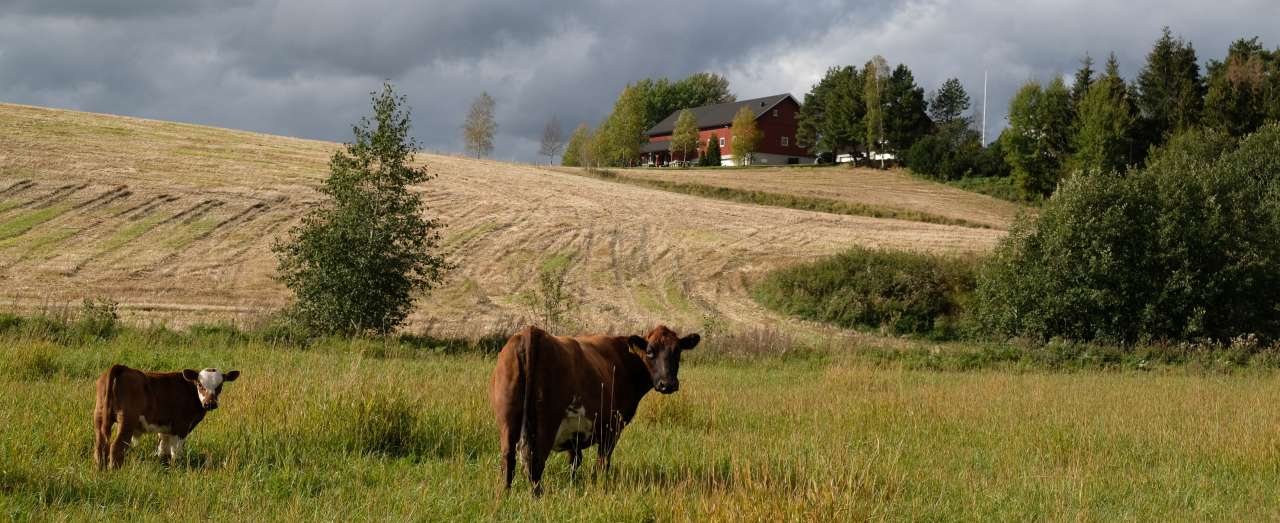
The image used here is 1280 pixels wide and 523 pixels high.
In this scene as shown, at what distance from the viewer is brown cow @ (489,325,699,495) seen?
7.49 m

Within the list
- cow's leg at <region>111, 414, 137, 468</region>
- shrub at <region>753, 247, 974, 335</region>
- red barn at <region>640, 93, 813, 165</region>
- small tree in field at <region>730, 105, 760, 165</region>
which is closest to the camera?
cow's leg at <region>111, 414, 137, 468</region>

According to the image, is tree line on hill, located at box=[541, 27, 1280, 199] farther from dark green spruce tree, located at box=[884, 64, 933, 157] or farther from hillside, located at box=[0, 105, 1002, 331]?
hillside, located at box=[0, 105, 1002, 331]

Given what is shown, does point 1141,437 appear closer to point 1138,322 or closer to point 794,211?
point 1138,322

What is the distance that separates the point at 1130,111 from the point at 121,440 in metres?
85.1

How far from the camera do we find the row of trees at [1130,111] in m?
67.9

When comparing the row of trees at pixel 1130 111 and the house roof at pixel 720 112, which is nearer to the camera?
the row of trees at pixel 1130 111

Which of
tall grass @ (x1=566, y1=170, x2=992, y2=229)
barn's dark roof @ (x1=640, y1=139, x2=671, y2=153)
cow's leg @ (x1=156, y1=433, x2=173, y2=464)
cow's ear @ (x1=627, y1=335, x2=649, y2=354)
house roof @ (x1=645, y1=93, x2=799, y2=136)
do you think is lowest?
cow's leg @ (x1=156, y1=433, x2=173, y2=464)

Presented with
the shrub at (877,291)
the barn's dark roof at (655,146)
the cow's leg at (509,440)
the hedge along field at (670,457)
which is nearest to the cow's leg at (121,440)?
the hedge along field at (670,457)

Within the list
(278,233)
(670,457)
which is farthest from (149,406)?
(278,233)

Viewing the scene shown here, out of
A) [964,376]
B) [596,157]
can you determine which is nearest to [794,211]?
[964,376]

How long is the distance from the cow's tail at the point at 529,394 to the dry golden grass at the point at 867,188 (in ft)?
190

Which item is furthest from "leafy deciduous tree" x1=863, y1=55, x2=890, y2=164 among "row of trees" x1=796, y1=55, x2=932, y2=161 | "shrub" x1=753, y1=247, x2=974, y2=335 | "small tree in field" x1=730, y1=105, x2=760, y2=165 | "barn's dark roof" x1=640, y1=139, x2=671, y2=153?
"shrub" x1=753, y1=247, x2=974, y2=335

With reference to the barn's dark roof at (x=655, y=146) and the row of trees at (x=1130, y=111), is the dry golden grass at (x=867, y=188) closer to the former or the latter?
the row of trees at (x=1130, y=111)

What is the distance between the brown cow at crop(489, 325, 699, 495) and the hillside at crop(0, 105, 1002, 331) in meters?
→ 18.5
